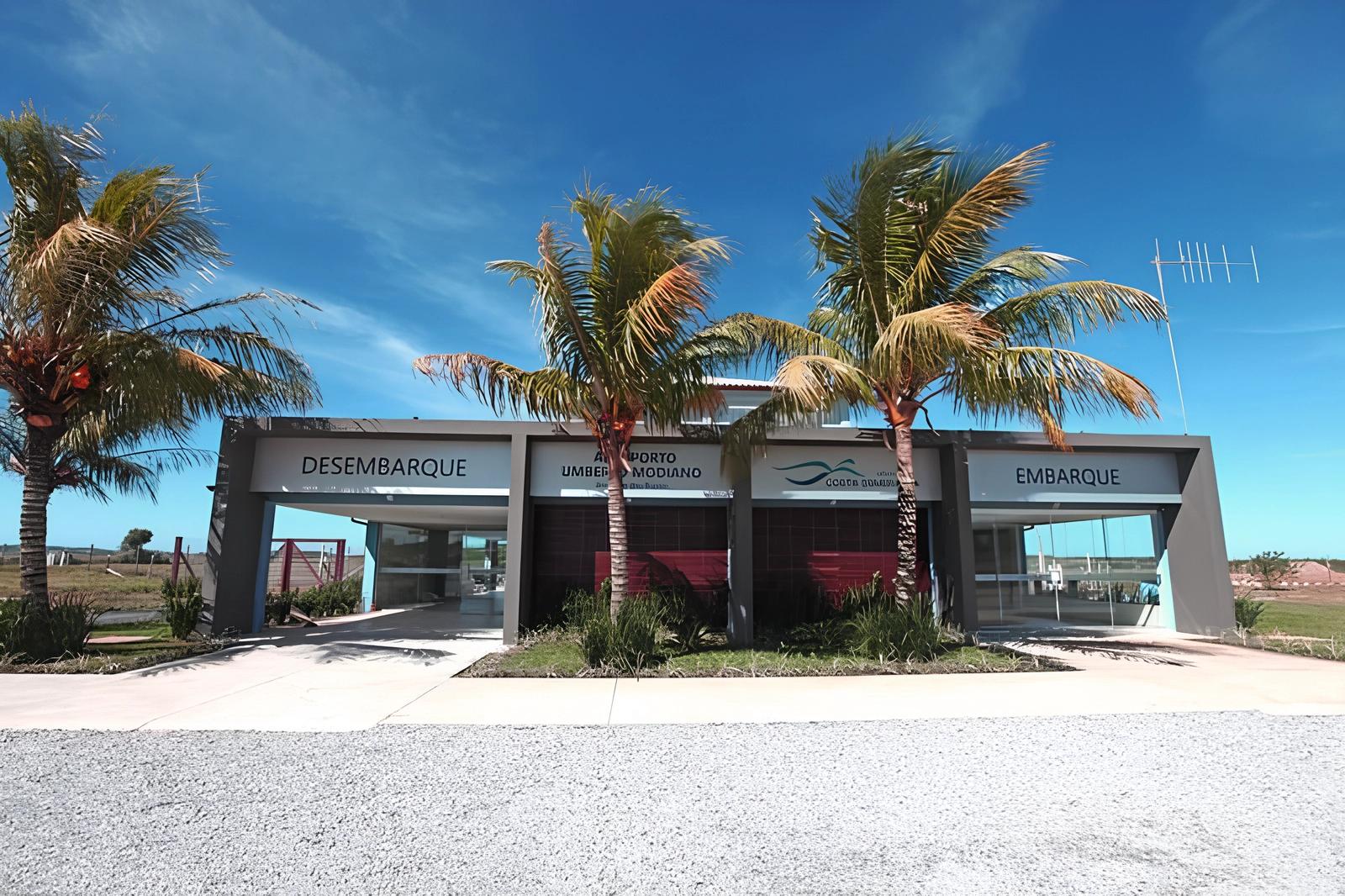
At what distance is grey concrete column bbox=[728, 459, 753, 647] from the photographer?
39.4 ft

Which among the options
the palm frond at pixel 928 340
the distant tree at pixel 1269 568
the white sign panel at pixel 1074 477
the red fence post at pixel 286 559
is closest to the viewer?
the palm frond at pixel 928 340

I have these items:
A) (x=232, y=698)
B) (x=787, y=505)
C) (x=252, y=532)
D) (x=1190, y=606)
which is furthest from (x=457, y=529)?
(x=1190, y=606)

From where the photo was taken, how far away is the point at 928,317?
28.7ft

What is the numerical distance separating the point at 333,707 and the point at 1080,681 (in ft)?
25.9

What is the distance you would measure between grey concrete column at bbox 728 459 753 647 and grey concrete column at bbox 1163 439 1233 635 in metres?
8.28

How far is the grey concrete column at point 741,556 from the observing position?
12.0 m

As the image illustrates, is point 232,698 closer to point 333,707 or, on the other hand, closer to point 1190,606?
point 333,707

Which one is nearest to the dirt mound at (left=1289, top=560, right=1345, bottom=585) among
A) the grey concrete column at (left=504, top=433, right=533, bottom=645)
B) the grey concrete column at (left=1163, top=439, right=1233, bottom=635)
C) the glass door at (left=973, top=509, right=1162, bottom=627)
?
the glass door at (left=973, top=509, right=1162, bottom=627)

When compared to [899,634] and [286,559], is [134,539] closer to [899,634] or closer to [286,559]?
[286,559]

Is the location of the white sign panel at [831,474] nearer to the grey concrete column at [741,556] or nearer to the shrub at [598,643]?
the grey concrete column at [741,556]

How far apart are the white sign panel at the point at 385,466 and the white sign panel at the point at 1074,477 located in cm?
866

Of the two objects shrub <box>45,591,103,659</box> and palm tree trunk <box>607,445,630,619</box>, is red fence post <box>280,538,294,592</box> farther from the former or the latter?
palm tree trunk <box>607,445,630,619</box>

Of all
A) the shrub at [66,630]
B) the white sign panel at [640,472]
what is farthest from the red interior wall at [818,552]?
the shrub at [66,630]

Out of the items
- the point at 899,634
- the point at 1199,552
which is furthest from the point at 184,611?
the point at 1199,552
